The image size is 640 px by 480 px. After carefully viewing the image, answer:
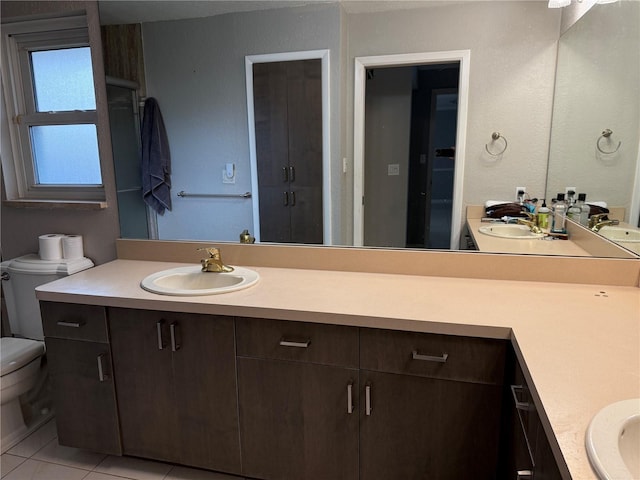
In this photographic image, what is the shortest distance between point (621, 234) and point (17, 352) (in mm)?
2722

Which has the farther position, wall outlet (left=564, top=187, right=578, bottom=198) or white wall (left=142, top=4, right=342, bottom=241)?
white wall (left=142, top=4, right=342, bottom=241)

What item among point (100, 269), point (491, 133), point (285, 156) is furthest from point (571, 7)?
point (100, 269)

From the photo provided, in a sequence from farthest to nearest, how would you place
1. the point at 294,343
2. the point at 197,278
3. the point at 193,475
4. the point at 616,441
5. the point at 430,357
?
the point at 197,278 → the point at 193,475 → the point at 294,343 → the point at 430,357 → the point at 616,441

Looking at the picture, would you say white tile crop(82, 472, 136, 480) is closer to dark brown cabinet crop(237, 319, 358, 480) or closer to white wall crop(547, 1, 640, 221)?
dark brown cabinet crop(237, 319, 358, 480)

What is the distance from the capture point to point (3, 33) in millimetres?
2307

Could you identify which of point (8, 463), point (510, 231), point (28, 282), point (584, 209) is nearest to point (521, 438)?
point (510, 231)

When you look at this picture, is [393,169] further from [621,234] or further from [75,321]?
[75,321]

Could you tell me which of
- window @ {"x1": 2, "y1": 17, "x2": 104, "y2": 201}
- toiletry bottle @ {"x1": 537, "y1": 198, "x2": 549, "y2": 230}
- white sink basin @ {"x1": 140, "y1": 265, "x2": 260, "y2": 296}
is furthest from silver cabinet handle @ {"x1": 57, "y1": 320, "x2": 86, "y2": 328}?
toiletry bottle @ {"x1": 537, "y1": 198, "x2": 549, "y2": 230}

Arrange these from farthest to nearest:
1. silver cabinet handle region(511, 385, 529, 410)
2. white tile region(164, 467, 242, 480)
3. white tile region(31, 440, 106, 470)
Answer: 1. white tile region(31, 440, 106, 470)
2. white tile region(164, 467, 242, 480)
3. silver cabinet handle region(511, 385, 529, 410)

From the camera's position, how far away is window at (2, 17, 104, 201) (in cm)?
226

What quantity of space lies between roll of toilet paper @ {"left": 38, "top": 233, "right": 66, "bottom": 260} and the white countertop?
1.16 feet

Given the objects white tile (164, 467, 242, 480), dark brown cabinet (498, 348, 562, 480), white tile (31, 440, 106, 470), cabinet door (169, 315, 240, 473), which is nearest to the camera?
dark brown cabinet (498, 348, 562, 480)

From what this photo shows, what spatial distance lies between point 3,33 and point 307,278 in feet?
6.98

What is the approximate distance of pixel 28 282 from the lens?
7.40ft
